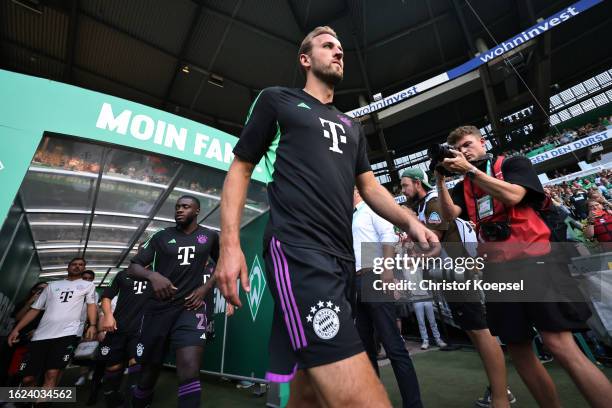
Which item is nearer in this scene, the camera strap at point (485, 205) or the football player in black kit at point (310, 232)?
the football player in black kit at point (310, 232)

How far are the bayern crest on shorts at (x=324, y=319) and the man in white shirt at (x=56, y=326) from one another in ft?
13.3

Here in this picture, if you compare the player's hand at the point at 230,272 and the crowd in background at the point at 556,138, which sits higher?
the crowd in background at the point at 556,138

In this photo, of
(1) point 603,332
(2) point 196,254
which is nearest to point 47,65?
(2) point 196,254

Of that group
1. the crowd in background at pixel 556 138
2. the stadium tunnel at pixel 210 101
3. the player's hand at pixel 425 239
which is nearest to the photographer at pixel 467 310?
the stadium tunnel at pixel 210 101

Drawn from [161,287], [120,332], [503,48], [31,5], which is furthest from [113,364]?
[503,48]

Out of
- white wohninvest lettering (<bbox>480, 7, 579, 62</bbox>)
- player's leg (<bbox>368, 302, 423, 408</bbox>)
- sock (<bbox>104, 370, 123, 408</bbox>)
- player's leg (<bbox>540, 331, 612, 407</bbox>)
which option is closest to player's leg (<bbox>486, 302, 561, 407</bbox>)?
player's leg (<bbox>540, 331, 612, 407</bbox>)

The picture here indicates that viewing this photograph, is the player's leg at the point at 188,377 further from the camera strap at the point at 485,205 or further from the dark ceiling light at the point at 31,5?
the dark ceiling light at the point at 31,5

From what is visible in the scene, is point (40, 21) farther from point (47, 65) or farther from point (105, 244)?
point (105, 244)

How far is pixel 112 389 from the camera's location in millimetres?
3279

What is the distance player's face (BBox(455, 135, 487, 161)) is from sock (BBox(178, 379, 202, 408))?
2.49 meters

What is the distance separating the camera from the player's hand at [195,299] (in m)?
2.45

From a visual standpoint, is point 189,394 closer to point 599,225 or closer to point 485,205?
point 485,205

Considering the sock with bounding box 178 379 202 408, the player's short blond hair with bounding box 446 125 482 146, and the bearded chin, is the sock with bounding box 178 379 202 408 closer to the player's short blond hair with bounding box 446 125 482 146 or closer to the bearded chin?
the bearded chin

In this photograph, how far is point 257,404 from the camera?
123 inches
